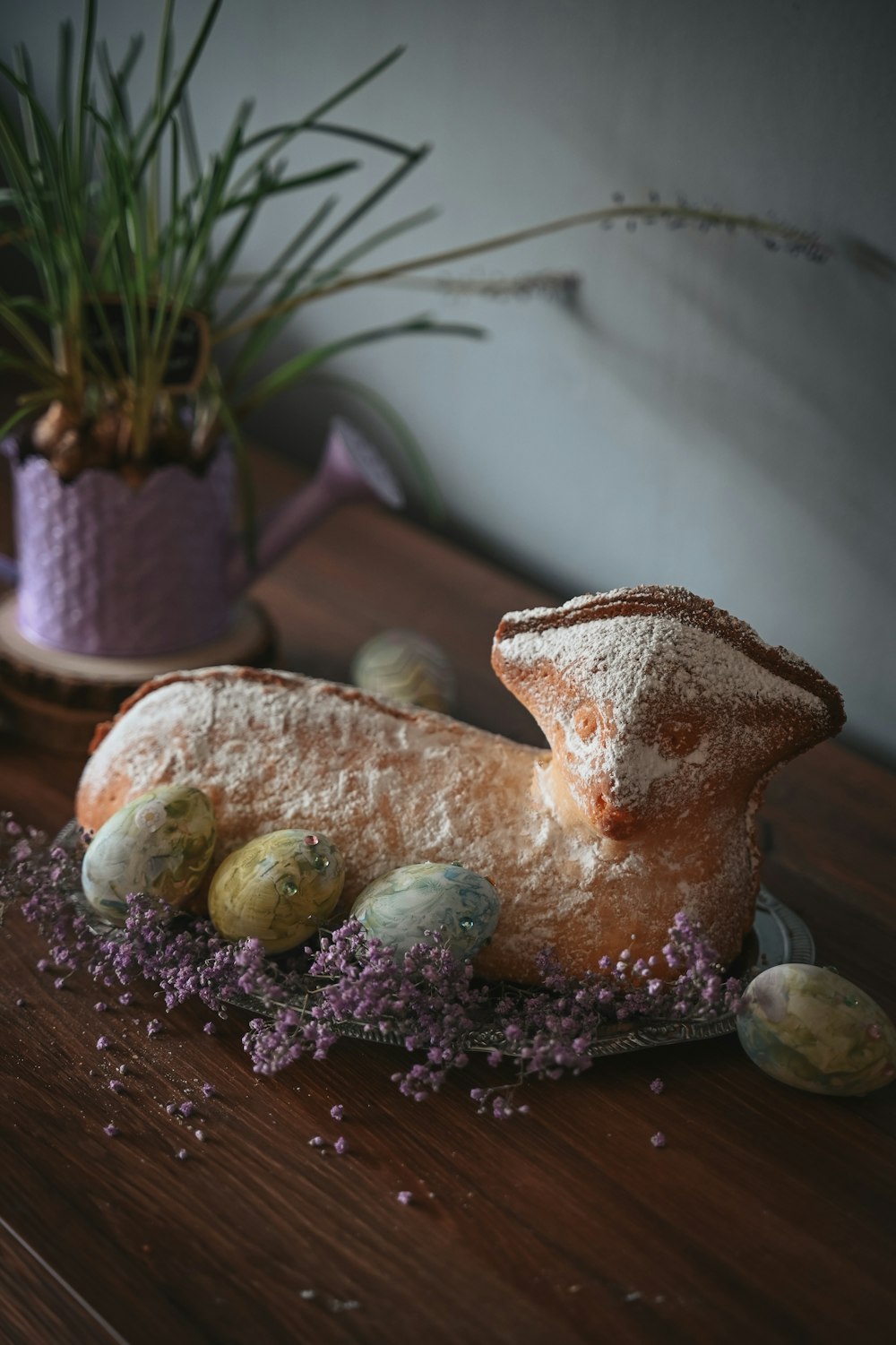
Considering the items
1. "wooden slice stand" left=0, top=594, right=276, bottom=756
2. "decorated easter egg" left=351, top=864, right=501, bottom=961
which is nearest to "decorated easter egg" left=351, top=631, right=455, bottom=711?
"wooden slice stand" left=0, top=594, right=276, bottom=756

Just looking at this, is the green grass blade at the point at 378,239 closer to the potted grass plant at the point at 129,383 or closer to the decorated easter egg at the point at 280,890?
the potted grass plant at the point at 129,383

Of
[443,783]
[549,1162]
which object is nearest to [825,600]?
[443,783]

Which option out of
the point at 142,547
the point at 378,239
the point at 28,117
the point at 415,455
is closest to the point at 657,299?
the point at 378,239

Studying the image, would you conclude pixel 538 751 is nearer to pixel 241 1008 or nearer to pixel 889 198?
pixel 241 1008

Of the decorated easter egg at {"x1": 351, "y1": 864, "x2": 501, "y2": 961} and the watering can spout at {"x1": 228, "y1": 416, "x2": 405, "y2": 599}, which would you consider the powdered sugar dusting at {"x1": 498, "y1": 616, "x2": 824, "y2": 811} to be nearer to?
the decorated easter egg at {"x1": 351, "y1": 864, "x2": 501, "y2": 961}

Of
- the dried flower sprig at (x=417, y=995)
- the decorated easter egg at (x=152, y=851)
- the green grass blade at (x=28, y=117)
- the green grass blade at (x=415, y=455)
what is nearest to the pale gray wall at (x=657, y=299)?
the green grass blade at (x=415, y=455)

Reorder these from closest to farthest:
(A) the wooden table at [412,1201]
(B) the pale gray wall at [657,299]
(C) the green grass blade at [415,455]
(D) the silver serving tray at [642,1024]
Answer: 1. (A) the wooden table at [412,1201]
2. (D) the silver serving tray at [642,1024]
3. (B) the pale gray wall at [657,299]
4. (C) the green grass blade at [415,455]

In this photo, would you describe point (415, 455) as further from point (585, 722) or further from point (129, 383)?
point (585, 722)
